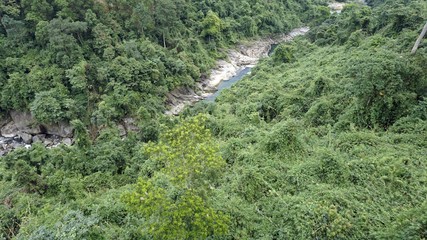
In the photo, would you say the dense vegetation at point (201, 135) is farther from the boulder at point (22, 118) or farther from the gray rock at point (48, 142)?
the gray rock at point (48, 142)

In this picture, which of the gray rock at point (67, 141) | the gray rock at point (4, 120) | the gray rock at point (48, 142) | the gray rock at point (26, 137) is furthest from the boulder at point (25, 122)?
the gray rock at point (67, 141)

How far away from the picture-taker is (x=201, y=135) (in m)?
7.47

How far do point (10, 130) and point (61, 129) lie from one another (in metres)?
5.92

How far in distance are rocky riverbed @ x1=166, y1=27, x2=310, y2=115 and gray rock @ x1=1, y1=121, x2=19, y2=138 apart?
621 inches

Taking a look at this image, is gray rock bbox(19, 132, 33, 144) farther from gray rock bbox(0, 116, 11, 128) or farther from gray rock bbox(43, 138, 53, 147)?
gray rock bbox(0, 116, 11, 128)

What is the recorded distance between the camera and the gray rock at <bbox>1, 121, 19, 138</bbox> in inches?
1148

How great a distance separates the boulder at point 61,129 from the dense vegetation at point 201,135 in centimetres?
109

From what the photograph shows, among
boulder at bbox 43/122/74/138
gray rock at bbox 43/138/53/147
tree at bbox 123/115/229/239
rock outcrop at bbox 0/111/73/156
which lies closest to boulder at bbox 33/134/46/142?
rock outcrop at bbox 0/111/73/156

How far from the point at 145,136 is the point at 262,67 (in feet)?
61.5

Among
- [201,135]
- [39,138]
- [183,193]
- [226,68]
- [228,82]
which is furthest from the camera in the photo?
[226,68]

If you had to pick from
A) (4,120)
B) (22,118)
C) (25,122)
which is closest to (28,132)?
(25,122)

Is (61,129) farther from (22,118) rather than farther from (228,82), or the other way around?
(228,82)

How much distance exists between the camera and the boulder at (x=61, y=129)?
28.2m

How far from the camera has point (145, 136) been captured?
22297mm
